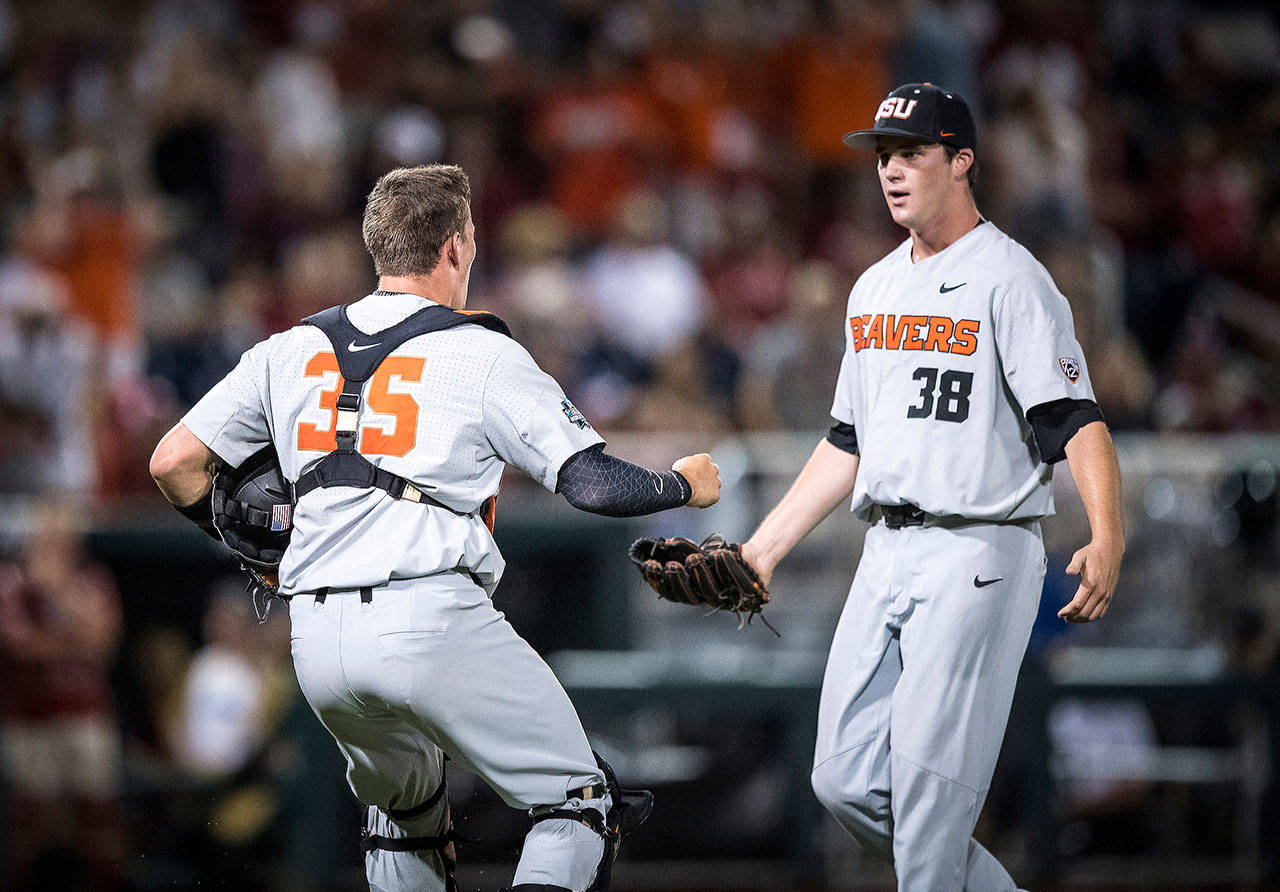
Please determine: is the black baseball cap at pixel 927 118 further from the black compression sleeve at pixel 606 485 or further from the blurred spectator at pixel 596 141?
the blurred spectator at pixel 596 141

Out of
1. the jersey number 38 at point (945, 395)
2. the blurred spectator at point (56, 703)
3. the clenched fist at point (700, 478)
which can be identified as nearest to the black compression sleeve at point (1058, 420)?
the jersey number 38 at point (945, 395)

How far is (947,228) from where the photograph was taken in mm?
4246

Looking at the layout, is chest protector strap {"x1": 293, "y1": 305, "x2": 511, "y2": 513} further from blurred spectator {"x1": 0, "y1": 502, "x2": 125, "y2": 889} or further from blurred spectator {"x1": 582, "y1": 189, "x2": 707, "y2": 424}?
blurred spectator {"x1": 582, "y1": 189, "x2": 707, "y2": 424}

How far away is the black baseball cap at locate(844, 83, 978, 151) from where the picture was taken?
415 cm

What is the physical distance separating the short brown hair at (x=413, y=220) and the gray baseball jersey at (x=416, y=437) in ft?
0.33

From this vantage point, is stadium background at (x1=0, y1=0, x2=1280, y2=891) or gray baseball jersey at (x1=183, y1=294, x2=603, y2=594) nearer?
gray baseball jersey at (x1=183, y1=294, x2=603, y2=594)

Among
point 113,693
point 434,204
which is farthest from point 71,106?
point 434,204

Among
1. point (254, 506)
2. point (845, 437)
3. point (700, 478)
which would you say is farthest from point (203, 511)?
point (845, 437)

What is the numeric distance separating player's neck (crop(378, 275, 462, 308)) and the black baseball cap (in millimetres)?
1173

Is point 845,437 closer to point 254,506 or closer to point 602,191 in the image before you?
point 254,506

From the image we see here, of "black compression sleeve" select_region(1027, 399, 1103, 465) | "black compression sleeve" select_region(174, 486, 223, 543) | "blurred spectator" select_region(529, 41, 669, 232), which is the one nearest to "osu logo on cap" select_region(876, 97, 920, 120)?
"black compression sleeve" select_region(1027, 399, 1103, 465)

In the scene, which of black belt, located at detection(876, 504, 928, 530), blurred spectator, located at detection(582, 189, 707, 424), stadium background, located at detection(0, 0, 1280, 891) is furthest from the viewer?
blurred spectator, located at detection(582, 189, 707, 424)

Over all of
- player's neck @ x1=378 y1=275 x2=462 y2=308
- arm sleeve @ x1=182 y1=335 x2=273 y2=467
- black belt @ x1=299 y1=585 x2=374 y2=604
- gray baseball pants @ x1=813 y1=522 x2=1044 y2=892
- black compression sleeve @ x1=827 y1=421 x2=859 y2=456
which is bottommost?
gray baseball pants @ x1=813 y1=522 x2=1044 y2=892

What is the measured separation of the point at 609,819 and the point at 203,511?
1387 millimetres
